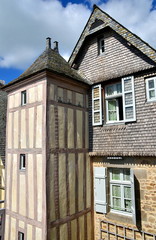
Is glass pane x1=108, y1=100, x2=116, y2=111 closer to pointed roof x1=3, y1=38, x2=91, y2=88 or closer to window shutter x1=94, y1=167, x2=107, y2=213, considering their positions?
pointed roof x1=3, y1=38, x2=91, y2=88

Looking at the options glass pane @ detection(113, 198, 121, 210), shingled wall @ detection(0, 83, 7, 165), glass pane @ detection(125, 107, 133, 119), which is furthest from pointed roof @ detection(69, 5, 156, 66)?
shingled wall @ detection(0, 83, 7, 165)

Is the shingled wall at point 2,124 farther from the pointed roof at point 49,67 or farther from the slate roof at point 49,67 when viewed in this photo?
the pointed roof at point 49,67

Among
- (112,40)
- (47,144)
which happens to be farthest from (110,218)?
(112,40)

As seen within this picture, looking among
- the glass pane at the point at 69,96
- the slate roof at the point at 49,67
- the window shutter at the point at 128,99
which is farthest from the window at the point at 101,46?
the glass pane at the point at 69,96

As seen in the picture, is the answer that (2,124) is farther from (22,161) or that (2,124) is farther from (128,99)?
(128,99)

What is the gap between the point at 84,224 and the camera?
660 cm

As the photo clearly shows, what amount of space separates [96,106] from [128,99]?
1.27 metres

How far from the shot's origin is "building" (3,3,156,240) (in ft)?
19.0

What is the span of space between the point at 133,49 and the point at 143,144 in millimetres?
3178

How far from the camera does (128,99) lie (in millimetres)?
6410

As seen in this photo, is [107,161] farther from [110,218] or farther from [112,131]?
[110,218]

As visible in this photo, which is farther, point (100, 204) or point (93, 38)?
point (93, 38)

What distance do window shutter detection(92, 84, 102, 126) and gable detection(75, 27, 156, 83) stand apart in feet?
1.16

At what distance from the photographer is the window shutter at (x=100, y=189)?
655cm
